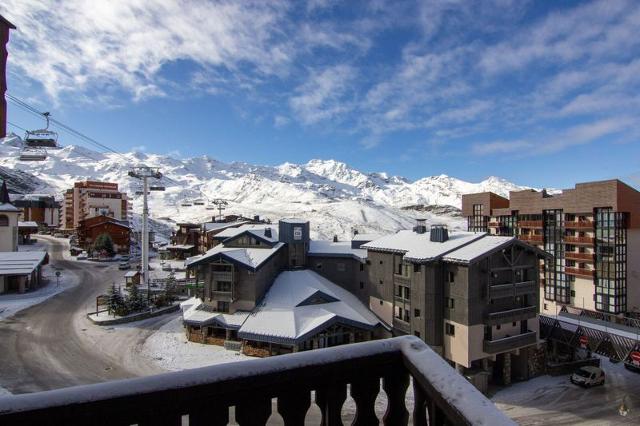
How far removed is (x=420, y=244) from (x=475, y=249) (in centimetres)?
517

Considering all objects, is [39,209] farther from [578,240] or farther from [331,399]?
[331,399]

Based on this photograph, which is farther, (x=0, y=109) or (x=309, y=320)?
→ (x=309, y=320)

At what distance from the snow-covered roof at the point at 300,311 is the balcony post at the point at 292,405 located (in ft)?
80.1

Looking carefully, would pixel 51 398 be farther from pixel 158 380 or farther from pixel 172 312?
pixel 172 312

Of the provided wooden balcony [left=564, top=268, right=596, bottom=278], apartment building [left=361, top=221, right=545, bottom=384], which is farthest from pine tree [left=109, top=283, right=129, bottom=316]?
wooden balcony [left=564, top=268, right=596, bottom=278]

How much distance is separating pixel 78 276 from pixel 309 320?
40.4 metres

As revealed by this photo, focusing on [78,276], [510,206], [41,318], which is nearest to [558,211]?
[510,206]

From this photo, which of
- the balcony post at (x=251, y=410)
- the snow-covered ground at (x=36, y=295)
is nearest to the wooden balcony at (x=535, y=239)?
the balcony post at (x=251, y=410)

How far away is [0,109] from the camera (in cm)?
730

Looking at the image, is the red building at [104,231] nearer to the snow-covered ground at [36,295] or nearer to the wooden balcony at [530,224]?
the snow-covered ground at [36,295]

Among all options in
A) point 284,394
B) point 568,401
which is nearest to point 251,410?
point 284,394

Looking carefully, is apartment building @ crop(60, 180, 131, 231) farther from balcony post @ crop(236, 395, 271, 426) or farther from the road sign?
balcony post @ crop(236, 395, 271, 426)

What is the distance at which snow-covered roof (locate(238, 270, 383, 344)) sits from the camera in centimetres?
2722

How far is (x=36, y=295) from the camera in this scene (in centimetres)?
4050
